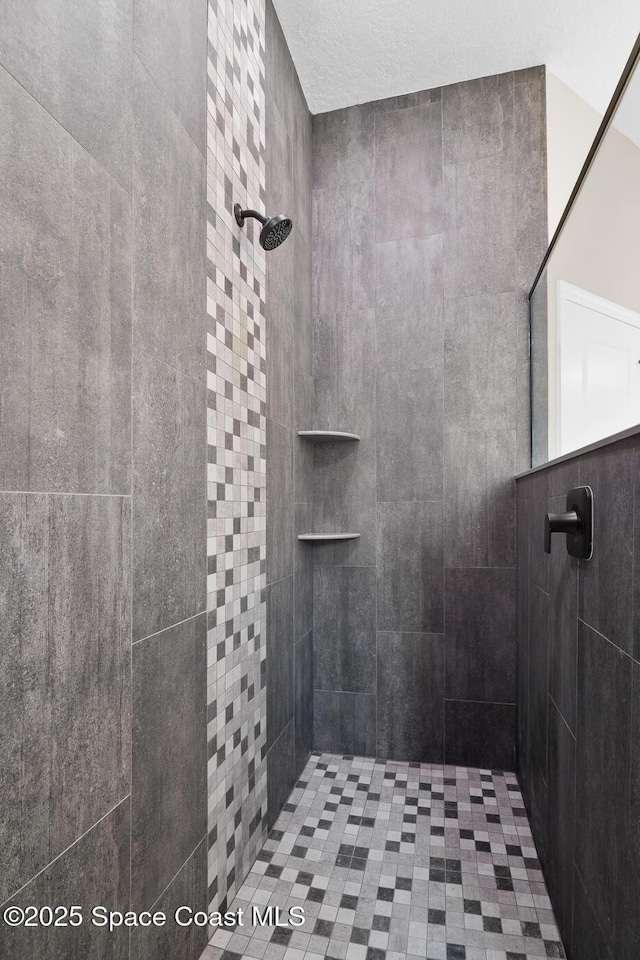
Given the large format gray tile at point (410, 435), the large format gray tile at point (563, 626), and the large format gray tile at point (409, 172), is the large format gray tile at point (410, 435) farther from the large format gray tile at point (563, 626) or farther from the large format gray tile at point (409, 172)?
the large format gray tile at point (563, 626)

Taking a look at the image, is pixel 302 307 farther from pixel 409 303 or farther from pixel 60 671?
pixel 60 671

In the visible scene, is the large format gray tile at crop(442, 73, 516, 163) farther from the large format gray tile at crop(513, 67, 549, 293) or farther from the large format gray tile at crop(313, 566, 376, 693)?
the large format gray tile at crop(313, 566, 376, 693)

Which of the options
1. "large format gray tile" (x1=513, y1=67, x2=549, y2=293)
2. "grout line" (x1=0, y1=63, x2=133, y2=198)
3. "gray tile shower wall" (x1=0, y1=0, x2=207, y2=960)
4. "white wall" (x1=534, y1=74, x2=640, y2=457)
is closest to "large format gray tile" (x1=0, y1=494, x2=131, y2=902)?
"gray tile shower wall" (x1=0, y1=0, x2=207, y2=960)

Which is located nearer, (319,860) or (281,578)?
(319,860)

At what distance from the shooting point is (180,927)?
111 centimetres

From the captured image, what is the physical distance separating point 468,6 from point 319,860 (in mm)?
2929

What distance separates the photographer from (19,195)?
687mm

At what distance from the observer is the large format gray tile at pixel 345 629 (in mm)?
2217

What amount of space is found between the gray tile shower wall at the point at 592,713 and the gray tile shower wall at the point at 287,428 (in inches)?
33.7

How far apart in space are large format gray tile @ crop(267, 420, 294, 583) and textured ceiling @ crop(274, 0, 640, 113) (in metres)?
1.51

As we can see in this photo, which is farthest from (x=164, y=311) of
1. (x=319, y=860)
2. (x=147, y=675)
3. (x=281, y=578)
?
(x=319, y=860)

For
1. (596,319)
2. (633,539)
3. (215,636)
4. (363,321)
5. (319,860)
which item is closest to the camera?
(633,539)

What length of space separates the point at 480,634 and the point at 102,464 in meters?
1.76

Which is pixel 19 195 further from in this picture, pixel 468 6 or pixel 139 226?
pixel 468 6
